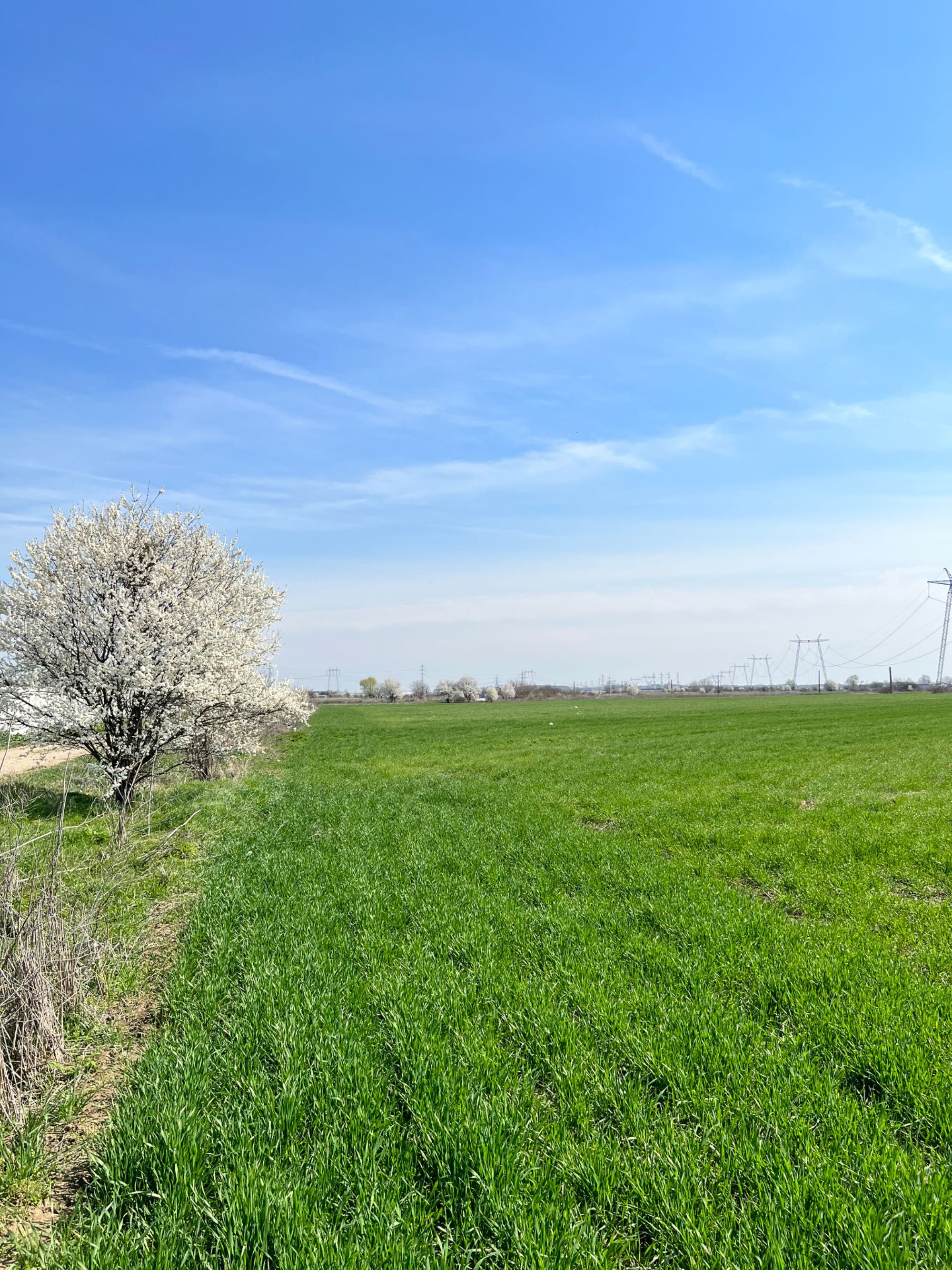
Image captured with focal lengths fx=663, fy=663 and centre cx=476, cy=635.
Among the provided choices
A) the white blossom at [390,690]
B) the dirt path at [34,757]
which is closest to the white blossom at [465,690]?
the white blossom at [390,690]

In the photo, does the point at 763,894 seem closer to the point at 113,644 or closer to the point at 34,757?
the point at 113,644

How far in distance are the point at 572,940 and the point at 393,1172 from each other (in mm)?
4112

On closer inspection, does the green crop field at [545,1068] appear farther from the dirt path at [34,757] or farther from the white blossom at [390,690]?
the white blossom at [390,690]

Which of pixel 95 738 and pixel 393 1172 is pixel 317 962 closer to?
pixel 393 1172

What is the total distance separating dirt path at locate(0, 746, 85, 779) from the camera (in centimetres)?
1861

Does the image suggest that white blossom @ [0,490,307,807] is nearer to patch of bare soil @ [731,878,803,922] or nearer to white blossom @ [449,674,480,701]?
patch of bare soil @ [731,878,803,922]

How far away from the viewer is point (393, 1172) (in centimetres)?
401

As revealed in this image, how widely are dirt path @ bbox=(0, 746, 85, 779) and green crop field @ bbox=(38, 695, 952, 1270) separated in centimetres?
→ 636

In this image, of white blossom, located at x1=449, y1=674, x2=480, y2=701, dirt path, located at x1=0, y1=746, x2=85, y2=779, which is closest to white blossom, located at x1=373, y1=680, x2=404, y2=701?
white blossom, located at x1=449, y1=674, x2=480, y2=701

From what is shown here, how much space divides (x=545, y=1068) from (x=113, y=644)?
1615 cm

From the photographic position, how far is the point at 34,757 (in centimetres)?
2430

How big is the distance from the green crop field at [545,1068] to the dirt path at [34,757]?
636 centimetres

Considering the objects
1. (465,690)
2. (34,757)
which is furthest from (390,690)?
(34,757)

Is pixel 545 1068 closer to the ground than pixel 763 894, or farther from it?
farther from it
